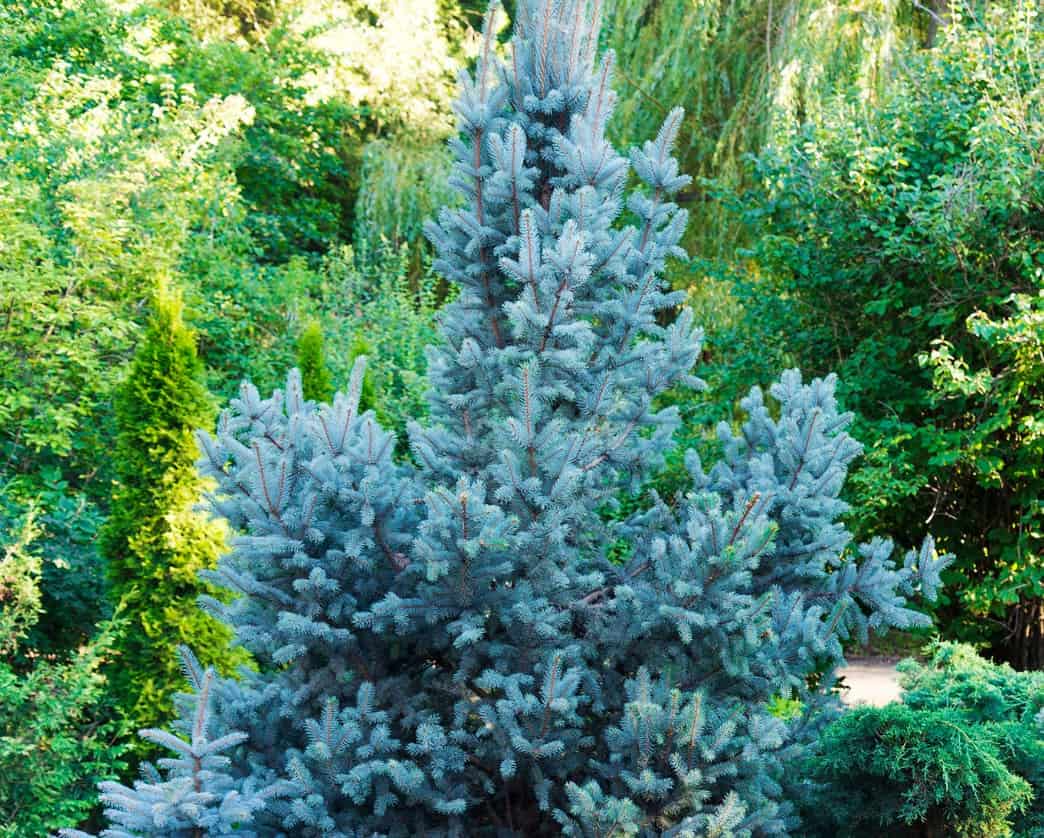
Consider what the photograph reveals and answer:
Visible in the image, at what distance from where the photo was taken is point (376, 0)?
15.2 meters

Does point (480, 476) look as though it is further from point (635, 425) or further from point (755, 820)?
point (755, 820)

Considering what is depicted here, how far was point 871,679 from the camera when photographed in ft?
34.7

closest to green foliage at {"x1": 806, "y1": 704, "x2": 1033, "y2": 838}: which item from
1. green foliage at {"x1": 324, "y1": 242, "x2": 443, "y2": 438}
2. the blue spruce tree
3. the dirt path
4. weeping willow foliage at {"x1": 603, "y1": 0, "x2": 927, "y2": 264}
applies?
the blue spruce tree

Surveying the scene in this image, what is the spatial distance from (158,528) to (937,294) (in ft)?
16.1

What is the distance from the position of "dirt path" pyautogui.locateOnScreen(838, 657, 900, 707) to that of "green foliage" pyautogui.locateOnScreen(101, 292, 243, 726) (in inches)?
215

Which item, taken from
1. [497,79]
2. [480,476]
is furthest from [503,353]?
[497,79]

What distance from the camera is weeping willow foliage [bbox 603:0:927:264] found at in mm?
9477

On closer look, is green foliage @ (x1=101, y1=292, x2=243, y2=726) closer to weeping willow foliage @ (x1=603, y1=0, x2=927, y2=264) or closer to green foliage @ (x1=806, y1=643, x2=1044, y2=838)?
green foliage @ (x1=806, y1=643, x2=1044, y2=838)

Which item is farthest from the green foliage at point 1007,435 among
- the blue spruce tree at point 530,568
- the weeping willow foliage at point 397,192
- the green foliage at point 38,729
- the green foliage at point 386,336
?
the weeping willow foliage at point 397,192

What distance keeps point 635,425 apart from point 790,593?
75 cm

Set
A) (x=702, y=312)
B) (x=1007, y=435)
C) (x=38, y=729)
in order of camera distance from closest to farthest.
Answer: (x=38, y=729) → (x=1007, y=435) → (x=702, y=312)

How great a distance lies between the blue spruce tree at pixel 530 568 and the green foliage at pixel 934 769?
0.20 m

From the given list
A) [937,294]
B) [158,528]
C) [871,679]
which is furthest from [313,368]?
[871,679]

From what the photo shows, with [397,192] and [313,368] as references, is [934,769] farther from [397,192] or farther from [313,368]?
[397,192]
